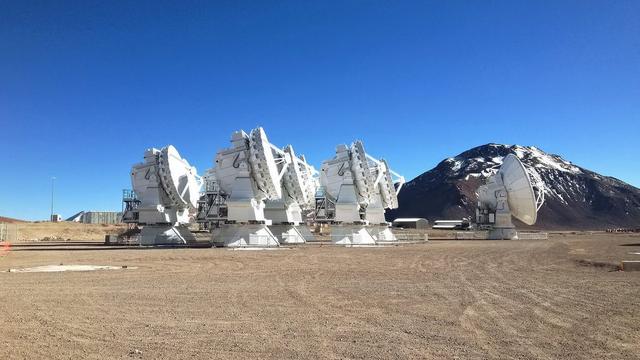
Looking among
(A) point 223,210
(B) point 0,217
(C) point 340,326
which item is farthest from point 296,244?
(B) point 0,217

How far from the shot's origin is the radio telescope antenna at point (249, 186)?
46.5 metres

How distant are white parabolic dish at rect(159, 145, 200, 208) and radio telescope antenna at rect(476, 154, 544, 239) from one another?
40.5 m

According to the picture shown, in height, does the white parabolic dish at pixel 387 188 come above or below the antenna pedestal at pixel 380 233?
above

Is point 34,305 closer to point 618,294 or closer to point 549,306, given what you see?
point 549,306

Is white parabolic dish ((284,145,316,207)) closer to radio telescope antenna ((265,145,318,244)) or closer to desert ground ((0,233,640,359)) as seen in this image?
radio telescope antenna ((265,145,318,244))

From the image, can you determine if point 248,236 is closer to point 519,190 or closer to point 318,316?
point 318,316

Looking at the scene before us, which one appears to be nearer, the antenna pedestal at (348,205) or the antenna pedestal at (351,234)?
the antenna pedestal at (351,234)

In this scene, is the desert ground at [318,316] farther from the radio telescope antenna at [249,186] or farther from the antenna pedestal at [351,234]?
the antenna pedestal at [351,234]

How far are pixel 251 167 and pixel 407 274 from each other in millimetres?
26199

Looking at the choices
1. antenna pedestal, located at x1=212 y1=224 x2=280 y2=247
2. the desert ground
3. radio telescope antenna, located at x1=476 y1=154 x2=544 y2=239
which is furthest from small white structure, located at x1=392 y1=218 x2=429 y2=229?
the desert ground

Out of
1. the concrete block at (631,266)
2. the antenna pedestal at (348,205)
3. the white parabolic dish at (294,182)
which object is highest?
the white parabolic dish at (294,182)

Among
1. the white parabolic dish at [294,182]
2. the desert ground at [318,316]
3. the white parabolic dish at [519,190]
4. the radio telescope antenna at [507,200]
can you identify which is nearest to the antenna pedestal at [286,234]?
the white parabolic dish at [294,182]

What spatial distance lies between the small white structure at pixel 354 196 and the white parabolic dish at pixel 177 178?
13.9 m

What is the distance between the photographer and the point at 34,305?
1439 centimetres
